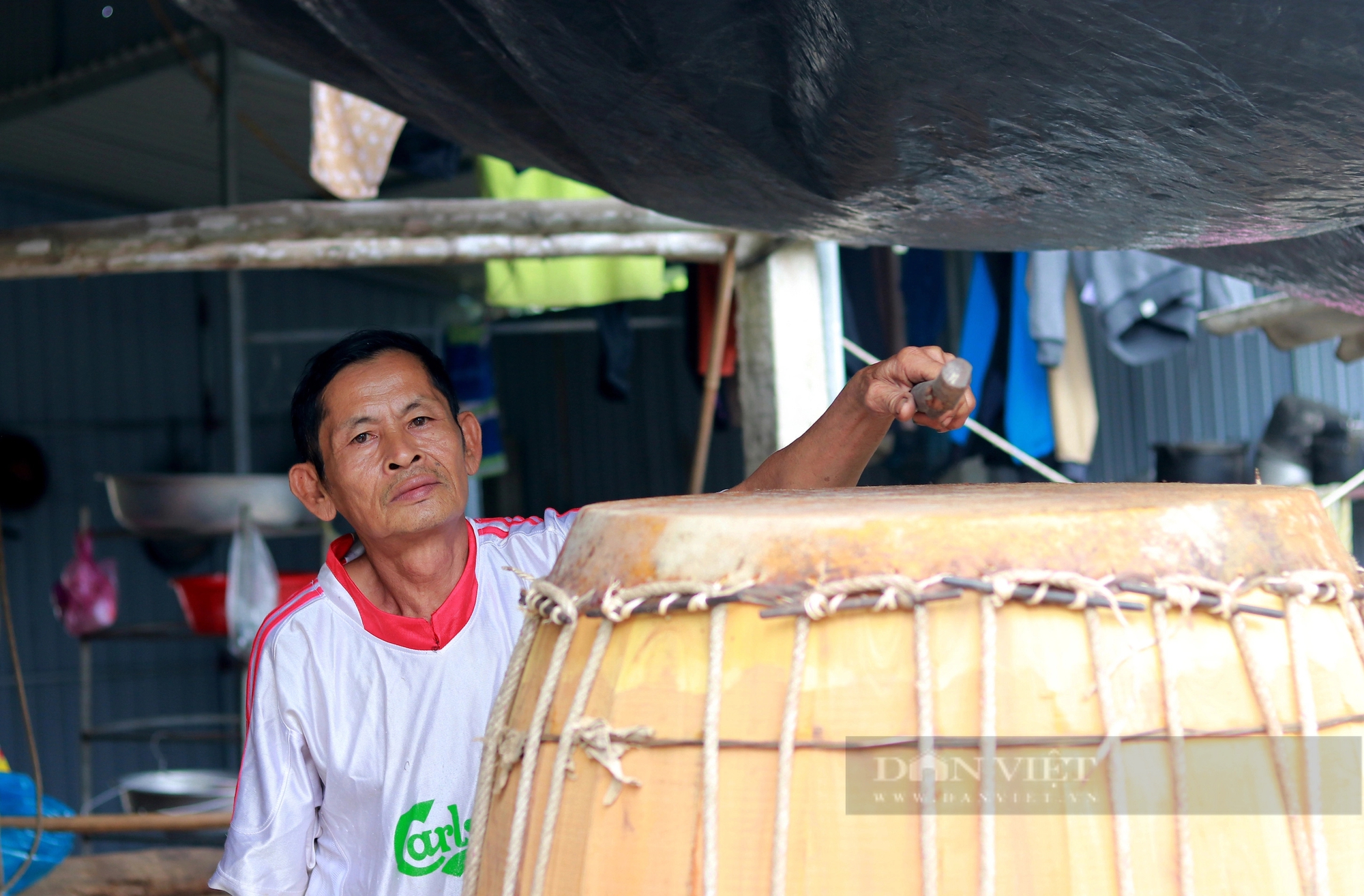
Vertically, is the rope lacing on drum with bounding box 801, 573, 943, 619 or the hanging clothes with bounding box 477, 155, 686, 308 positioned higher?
the hanging clothes with bounding box 477, 155, 686, 308

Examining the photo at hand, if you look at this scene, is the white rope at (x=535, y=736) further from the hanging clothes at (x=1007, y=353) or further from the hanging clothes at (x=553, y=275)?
the hanging clothes at (x=1007, y=353)

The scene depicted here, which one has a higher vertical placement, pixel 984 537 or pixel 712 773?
pixel 984 537

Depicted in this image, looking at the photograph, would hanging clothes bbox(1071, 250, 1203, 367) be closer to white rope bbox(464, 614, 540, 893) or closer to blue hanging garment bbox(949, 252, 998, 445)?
blue hanging garment bbox(949, 252, 998, 445)

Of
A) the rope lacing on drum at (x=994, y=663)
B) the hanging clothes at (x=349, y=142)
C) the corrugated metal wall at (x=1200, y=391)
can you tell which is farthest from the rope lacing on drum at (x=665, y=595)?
the corrugated metal wall at (x=1200, y=391)

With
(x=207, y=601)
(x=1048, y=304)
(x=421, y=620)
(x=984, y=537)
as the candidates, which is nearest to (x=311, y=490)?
(x=421, y=620)

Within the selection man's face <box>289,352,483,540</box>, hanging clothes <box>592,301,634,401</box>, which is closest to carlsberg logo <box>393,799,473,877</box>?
man's face <box>289,352,483,540</box>

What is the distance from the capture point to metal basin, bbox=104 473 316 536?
13.8 ft

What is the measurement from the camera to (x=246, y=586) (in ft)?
14.0

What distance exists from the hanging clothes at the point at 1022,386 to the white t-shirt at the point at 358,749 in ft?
9.64

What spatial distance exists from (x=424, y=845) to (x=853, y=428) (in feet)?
2.76

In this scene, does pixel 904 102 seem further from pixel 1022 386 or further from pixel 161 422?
pixel 161 422

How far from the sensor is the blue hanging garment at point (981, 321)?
13.9 feet

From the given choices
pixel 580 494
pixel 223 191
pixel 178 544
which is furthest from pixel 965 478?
pixel 580 494

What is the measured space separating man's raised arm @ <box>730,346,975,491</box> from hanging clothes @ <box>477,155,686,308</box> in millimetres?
2802
